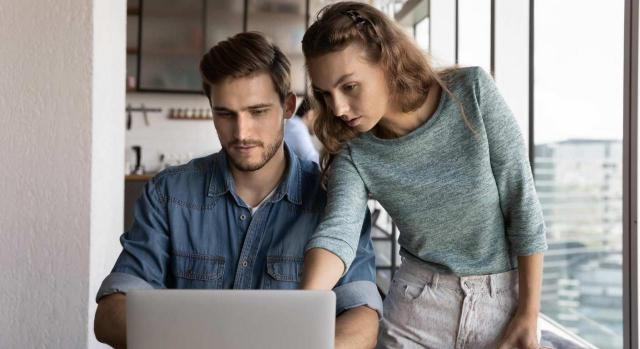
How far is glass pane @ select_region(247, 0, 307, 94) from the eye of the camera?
5.84 metres

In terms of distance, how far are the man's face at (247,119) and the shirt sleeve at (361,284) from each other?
284mm

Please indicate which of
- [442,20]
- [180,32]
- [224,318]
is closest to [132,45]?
[180,32]

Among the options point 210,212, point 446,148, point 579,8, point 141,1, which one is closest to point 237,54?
point 210,212

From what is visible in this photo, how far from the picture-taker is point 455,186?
1378 mm

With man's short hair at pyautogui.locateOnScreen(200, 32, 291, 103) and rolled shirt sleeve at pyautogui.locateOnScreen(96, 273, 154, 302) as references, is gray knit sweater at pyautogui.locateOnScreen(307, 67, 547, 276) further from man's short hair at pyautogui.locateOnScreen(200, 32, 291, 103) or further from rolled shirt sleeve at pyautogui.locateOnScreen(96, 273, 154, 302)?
rolled shirt sleeve at pyautogui.locateOnScreen(96, 273, 154, 302)

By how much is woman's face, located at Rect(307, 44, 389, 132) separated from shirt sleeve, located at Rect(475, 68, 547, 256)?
215mm

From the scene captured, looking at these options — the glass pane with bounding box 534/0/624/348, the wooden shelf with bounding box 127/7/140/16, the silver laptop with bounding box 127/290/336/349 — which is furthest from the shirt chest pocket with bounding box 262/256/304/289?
the wooden shelf with bounding box 127/7/140/16

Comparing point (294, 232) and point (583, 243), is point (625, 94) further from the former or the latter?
point (583, 243)

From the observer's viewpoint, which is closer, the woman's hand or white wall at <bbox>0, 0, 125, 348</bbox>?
the woman's hand

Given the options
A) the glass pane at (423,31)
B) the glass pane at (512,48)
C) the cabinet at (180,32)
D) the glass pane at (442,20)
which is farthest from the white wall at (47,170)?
the cabinet at (180,32)

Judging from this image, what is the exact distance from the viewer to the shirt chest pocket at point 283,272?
1541 millimetres

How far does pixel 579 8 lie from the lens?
2621mm

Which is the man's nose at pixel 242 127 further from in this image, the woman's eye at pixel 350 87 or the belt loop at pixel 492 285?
the belt loop at pixel 492 285

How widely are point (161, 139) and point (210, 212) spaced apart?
14.6 feet
